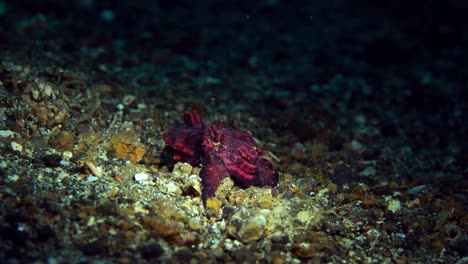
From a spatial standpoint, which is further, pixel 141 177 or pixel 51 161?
pixel 141 177

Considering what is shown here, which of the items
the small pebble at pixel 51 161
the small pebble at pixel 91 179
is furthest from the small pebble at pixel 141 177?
the small pebble at pixel 51 161

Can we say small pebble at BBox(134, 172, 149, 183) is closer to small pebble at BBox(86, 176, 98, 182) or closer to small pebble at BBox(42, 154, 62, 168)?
small pebble at BBox(86, 176, 98, 182)

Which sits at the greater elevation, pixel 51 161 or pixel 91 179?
pixel 51 161

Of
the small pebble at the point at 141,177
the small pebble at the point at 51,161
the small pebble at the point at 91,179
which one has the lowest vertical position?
the small pebble at the point at 141,177

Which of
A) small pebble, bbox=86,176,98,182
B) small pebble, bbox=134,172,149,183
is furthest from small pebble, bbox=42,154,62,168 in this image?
small pebble, bbox=134,172,149,183

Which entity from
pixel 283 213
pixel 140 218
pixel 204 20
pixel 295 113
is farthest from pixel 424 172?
pixel 204 20

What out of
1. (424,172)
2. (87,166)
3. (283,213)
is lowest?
(424,172)

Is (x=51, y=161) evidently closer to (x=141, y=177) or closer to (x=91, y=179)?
(x=91, y=179)

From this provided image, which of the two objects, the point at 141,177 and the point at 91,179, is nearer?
the point at 91,179

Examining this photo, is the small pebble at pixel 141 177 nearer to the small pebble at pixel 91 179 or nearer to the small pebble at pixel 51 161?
the small pebble at pixel 91 179

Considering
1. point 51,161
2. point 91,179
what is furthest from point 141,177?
point 51,161

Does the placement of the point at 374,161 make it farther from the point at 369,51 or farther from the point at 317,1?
the point at 317,1
